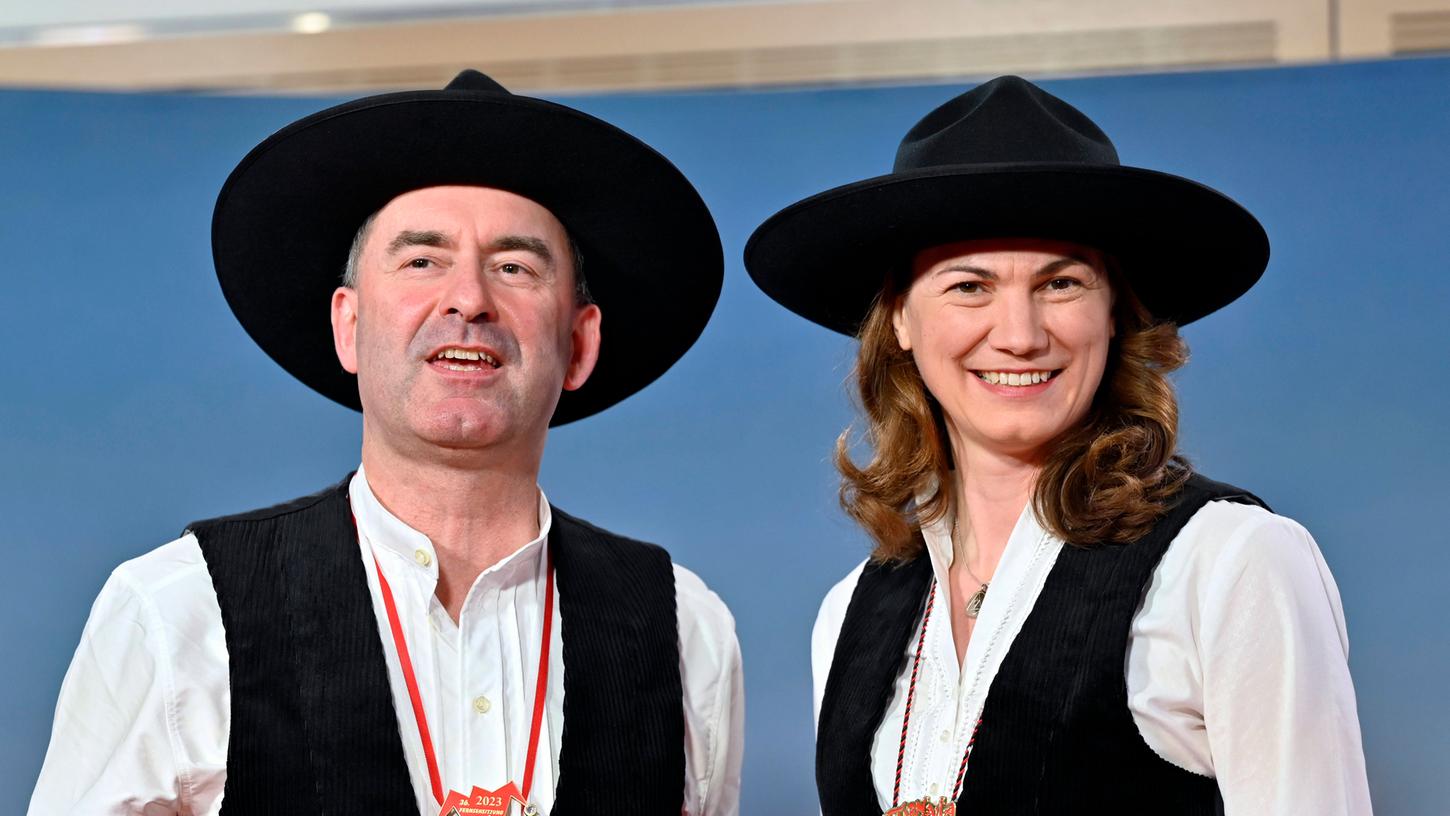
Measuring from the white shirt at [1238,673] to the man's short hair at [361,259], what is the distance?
2.77 ft

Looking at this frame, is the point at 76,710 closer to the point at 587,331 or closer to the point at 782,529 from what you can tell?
the point at 587,331

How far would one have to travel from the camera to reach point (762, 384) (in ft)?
13.4

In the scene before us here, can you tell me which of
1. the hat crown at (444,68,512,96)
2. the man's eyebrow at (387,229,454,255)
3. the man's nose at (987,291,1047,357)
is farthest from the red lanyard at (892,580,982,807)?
the hat crown at (444,68,512,96)

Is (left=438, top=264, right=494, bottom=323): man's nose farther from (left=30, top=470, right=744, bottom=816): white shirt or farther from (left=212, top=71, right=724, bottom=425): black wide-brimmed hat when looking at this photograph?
(left=30, top=470, right=744, bottom=816): white shirt

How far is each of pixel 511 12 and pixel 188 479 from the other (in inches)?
59.1

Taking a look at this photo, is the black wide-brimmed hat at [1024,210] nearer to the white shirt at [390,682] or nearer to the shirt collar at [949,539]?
the shirt collar at [949,539]

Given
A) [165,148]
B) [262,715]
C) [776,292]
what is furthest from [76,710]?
[165,148]

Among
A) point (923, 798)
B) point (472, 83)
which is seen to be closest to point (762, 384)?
point (472, 83)

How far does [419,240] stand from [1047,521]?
3.30 ft

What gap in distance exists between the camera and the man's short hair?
2506 mm

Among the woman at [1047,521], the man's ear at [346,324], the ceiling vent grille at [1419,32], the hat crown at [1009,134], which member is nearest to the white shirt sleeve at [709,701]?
the woman at [1047,521]

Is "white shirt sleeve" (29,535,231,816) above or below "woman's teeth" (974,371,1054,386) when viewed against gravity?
below

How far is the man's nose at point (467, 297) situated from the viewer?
7.60ft

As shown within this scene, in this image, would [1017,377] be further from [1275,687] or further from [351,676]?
[351,676]
